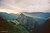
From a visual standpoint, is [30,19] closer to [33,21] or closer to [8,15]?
[33,21]

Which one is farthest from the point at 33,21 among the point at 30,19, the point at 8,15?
the point at 8,15

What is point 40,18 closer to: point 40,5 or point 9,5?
point 40,5

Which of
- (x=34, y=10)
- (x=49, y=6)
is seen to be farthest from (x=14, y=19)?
(x=49, y=6)

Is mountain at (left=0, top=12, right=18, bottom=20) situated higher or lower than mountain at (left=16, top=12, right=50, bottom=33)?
higher

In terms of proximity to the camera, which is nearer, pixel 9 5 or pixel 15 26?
pixel 15 26

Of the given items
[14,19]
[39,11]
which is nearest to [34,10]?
[39,11]

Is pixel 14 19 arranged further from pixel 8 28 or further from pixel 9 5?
pixel 9 5

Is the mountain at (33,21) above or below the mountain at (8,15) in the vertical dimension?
below

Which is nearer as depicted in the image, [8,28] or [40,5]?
[8,28]

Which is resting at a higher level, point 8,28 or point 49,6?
point 49,6
